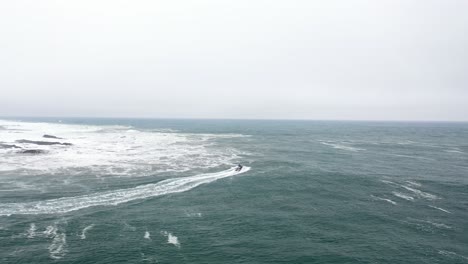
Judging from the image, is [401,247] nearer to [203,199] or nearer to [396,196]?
[396,196]

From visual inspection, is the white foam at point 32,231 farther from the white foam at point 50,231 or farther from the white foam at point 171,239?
the white foam at point 171,239

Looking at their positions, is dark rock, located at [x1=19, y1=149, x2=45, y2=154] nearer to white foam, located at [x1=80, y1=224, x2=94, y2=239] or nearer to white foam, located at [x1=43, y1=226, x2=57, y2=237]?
white foam, located at [x1=43, y1=226, x2=57, y2=237]

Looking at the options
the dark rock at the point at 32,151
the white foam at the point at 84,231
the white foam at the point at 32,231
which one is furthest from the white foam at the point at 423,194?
the dark rock at the point at 32,151

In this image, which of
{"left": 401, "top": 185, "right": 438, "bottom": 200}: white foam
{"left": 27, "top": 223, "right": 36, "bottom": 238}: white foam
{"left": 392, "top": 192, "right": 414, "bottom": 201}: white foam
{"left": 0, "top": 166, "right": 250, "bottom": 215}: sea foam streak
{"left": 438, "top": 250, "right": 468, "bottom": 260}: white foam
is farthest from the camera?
{"left": 401, "top": 185, "right": 438, "bottom": 200}: white foam

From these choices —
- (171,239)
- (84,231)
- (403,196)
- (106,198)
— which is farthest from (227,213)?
(403,196)

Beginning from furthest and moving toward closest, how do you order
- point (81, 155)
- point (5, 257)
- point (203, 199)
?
point (81, 155) → point (203, 199) → point (5, 257)

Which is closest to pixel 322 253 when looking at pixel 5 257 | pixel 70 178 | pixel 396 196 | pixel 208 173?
pixel 396 196

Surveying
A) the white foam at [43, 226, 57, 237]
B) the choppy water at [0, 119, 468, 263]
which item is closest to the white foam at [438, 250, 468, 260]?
the choppy water at [0, 119, 468, 263]

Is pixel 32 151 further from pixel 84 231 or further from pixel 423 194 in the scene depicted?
pixel 423 194
